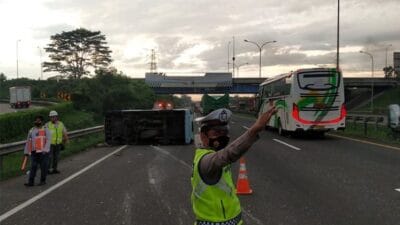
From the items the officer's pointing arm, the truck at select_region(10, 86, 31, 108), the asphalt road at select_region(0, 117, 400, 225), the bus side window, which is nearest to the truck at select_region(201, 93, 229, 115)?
the bus side window

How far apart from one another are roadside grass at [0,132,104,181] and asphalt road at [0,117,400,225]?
1.16 m

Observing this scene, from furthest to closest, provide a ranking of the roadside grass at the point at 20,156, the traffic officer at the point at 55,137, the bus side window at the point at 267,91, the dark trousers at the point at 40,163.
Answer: the bus side window at the point at 267,91 → the roadside grass at the point at 20,156 → the traffic officer at the point at 55,137 → the dark trousers at the point at 40,163

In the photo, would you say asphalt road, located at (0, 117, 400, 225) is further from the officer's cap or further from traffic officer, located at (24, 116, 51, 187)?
the officer's cap

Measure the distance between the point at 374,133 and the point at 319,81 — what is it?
410 cm

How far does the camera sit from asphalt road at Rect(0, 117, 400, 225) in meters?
8.61

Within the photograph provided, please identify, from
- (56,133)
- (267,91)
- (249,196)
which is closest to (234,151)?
(249,196)

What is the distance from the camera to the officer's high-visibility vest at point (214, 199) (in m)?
3.66

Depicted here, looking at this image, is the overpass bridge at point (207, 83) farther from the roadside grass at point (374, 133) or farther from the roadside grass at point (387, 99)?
the roadside grass at point (374, 133)

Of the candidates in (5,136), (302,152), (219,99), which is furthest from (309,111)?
(219,99)

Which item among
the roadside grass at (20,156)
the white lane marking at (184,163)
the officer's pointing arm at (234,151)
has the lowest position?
the roadside grass at (20,156)

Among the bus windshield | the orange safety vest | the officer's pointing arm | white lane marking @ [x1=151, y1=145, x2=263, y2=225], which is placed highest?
the bus windshield

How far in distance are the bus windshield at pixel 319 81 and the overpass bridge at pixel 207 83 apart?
70.0m

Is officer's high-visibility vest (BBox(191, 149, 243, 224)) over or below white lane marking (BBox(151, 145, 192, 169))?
over

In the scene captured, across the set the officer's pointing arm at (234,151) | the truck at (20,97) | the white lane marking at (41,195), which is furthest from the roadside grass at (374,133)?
the truck at (20,97)
